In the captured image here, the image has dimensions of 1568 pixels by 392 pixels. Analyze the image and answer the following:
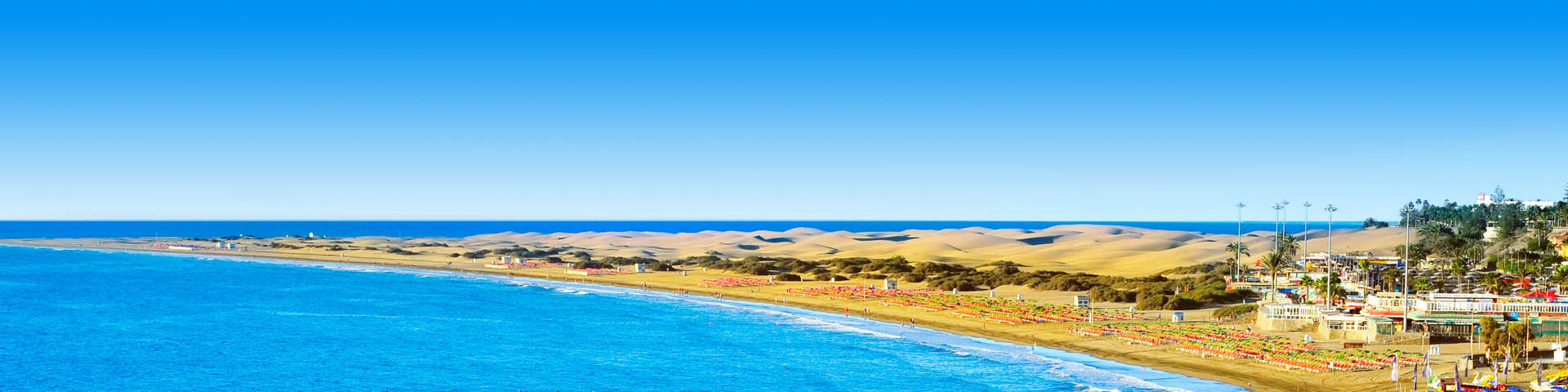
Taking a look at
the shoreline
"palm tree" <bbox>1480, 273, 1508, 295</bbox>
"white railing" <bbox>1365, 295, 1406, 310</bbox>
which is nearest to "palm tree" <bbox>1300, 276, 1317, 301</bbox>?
"white railing" <bbox>1365, 295, 1406, 310</bbox>

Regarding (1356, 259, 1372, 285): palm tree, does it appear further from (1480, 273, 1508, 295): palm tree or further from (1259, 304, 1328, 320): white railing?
(1259, 304, 1328, 320): white railing

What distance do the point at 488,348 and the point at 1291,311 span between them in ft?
149

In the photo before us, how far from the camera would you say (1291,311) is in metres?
65.8

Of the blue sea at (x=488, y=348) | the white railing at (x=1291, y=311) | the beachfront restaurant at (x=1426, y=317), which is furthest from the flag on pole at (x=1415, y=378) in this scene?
the white railing at (x=1291, y=311)

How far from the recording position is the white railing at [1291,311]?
65312 mm

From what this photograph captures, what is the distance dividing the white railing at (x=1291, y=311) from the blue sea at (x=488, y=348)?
529 inches

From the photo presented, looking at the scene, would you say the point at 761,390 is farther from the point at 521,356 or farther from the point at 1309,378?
the point at 1309,378

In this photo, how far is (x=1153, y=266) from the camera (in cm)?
14150

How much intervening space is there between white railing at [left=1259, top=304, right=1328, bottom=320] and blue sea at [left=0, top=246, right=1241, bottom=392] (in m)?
13.4

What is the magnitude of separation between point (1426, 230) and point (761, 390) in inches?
4360

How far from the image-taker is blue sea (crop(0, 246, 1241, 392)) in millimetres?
53344

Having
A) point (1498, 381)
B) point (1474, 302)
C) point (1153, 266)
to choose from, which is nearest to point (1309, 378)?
point (1498, 381)

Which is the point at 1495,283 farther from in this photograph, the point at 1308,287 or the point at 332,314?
the point at 332,314

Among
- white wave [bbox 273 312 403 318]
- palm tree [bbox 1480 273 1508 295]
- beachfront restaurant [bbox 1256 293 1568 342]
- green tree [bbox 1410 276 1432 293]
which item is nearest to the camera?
beachfront restaurant [bbox 1256 293 1568 342]
